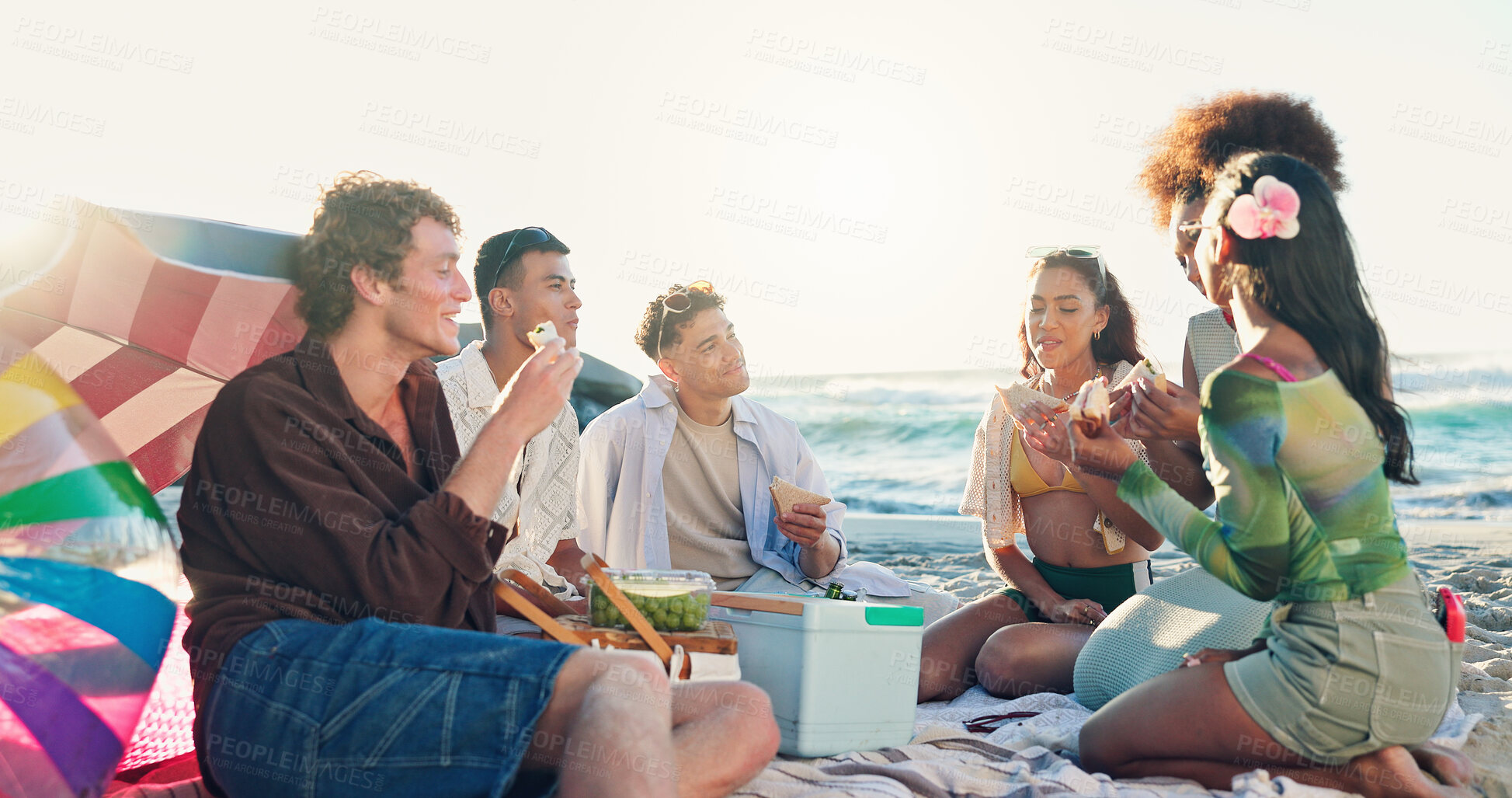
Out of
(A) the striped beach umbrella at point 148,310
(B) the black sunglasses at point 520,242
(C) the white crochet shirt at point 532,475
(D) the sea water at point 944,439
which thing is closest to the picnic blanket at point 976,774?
(C) the white crochet shirt at point 532,475

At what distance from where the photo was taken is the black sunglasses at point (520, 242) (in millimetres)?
5062

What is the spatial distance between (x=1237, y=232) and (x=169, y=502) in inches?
608

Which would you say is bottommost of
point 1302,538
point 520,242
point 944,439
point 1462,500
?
point 944,439

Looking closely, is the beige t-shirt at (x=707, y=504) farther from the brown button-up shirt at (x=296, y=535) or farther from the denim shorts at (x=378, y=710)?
the denim shorts at (x=378, y=710)

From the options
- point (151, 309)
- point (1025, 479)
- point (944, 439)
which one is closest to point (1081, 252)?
point (1025, 479)

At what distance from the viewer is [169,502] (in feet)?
48.6

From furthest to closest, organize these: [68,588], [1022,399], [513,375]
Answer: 1. [513,375]
2. [1022,399]
3. [68,588]

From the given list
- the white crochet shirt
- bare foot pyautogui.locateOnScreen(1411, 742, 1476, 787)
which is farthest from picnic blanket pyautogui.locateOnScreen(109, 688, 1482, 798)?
the white crochet shirt

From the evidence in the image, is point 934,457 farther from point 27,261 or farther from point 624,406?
point 27,261

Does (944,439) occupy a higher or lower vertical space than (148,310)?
lower

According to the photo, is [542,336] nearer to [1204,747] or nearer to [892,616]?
[892,616]

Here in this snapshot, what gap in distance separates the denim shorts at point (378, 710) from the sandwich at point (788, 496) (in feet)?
8.10

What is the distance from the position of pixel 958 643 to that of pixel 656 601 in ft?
6.87

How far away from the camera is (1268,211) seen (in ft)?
9.37
